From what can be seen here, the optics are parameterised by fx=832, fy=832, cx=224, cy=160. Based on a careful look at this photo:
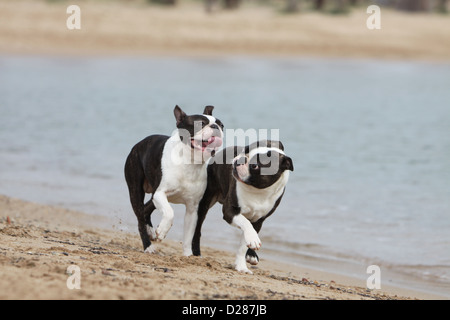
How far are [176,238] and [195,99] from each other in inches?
495

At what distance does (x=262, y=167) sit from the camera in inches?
241

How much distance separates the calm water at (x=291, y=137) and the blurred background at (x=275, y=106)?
4cm

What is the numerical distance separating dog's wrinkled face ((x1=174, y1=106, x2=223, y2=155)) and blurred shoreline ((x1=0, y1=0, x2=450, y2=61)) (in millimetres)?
22285

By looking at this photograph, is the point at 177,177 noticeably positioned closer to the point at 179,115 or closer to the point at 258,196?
the point at 179,115

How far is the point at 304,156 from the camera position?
14.1 meters

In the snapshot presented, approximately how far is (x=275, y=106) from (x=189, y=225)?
1409cm

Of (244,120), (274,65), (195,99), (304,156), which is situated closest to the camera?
(304,156)

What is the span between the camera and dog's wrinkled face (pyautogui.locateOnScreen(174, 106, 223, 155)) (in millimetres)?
6457

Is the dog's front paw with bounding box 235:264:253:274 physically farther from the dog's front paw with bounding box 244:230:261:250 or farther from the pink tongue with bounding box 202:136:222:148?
the pink tongue with bounding box 202:136:222:148

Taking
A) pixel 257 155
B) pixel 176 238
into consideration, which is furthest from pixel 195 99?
pixel 257 155

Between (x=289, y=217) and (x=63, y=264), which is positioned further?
(x=289, y=217)

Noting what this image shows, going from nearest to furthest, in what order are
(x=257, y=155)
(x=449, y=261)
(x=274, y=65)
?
(x=257, y=155) → (x=449, y=261) → (x=274, y=65)

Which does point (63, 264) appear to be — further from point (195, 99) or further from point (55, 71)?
point (55, 71)

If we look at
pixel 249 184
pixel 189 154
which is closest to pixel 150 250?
pixel 189 154
